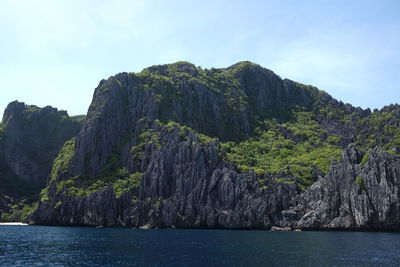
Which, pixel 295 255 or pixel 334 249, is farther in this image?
pixel 334 249

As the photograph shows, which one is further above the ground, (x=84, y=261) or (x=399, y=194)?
(x=399, y=194)

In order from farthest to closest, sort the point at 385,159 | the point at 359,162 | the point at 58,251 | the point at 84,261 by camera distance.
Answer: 1. the point at 359,162
2. the point at 385,159
3. the point at 58,251
4. the point at 84,261

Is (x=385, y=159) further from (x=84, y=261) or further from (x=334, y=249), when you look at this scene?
(x=84, y=261)

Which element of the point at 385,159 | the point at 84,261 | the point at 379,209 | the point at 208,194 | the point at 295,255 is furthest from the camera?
the point at 208,194

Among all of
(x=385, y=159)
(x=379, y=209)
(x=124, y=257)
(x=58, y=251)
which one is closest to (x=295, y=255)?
(x=124, y=257)

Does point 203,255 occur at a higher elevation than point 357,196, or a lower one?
lower

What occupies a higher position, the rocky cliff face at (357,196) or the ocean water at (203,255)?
the rocky cliff face at (357,196)

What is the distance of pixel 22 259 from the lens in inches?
3000

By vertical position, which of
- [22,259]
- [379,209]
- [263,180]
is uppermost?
[263,180]

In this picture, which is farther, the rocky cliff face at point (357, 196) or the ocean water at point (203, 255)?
the rocky cliff face at point (357, 196)

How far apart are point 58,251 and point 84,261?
59.8ft

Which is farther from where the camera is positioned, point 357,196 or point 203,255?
point 357,196

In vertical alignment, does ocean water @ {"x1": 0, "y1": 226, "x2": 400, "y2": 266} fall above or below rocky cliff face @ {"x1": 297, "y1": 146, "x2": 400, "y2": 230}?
below

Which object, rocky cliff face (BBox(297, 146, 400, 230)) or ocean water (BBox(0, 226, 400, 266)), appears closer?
ocean water (BBox(0, 226, 400, 266))
